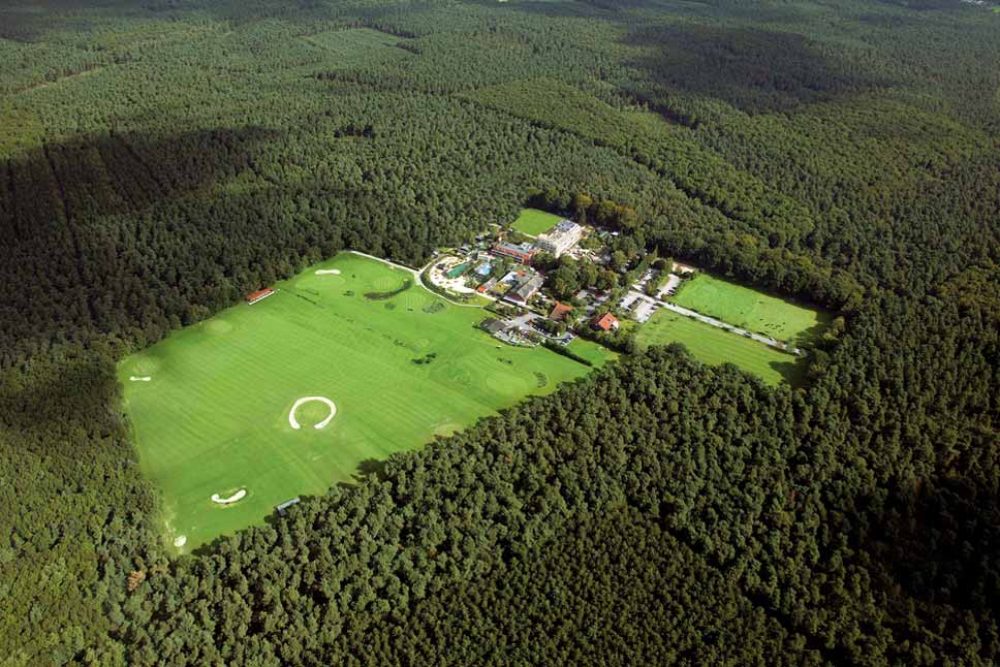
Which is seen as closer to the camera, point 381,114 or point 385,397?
point 385,397

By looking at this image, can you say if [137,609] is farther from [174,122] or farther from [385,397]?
[174,122]

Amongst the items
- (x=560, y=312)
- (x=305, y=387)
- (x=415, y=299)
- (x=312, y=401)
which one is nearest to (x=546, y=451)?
(x=312, y=401)

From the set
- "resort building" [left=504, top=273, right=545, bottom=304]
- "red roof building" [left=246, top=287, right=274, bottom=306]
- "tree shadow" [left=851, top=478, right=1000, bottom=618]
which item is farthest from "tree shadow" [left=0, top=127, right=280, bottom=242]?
"tree shadow" [left=851, top=478, right=1000, bottom=618]

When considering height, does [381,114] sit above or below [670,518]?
above

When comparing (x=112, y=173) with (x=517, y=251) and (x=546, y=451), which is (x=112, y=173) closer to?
(x=517, y=251)

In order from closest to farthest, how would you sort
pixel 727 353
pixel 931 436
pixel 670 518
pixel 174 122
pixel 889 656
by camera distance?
pixel 889 656
pixel 670 518
pixel 931 436
pixel 727 353
pixel 174 122

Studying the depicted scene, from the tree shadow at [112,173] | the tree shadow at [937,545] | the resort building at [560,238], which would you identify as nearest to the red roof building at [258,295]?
the tree shadow at [112,173]

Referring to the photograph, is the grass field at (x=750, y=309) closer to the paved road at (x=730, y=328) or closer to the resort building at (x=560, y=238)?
the paved road at (x=730, y=328)

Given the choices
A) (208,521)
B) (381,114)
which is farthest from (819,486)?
(381,114)
